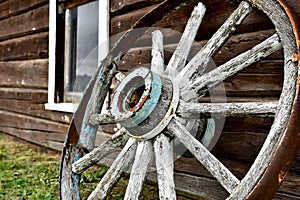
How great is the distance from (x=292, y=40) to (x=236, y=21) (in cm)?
36

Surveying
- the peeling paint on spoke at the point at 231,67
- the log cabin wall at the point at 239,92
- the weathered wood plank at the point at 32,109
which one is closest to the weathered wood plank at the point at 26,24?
the weathered wood plank at the point at 32,109

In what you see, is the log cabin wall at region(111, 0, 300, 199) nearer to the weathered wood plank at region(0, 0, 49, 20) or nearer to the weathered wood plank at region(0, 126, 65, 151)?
the weathered wood plank at region(0, 126, 65, 151)

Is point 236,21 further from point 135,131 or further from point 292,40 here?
point 135,131

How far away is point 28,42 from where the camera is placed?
407 centimetres

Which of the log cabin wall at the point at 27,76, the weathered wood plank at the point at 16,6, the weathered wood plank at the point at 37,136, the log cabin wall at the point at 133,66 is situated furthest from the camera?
the weathered wood plank at the point at 16,6

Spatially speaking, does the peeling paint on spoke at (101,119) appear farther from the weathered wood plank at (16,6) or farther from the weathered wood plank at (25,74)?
the weathered wood plank at (16,6)

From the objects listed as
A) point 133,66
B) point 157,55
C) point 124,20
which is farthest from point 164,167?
point 124,20

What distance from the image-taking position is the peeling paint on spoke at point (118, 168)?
1.84 metres

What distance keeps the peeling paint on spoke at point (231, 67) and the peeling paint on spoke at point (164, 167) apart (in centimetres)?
21

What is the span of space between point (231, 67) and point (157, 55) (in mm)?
481

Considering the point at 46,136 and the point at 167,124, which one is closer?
the point at 167,124

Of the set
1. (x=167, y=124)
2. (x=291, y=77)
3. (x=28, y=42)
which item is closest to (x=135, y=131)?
(x=167, y=124)

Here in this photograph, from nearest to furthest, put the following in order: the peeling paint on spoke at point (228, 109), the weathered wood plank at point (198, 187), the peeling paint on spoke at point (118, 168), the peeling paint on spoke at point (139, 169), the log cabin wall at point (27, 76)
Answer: the peeling paint on spoke at point (228, 109) → the peeling paint on spoke at point (139, 169) → the peeling paint on spoke at point (118, 168) → the weathered wood plank at point (198, 187) → the log cabin wall at point (27, 76)

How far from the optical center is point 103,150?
199 centimetres
